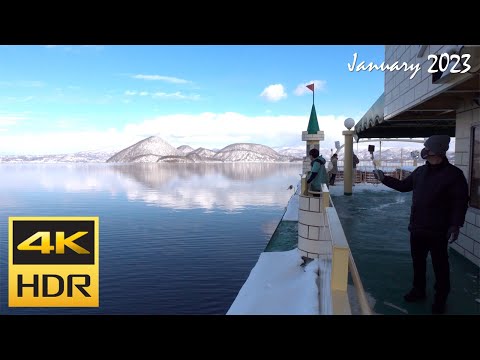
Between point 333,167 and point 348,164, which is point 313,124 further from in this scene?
point 348,164

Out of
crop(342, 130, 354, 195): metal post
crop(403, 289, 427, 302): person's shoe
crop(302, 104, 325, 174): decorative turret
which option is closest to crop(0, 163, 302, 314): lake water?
crop(342, 130, 354, 195): metal post

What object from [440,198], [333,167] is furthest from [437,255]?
[333,167]

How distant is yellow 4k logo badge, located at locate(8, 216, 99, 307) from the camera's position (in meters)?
4.25

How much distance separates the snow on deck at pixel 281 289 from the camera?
7.62m

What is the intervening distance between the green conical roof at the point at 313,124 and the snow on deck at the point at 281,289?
2057cm

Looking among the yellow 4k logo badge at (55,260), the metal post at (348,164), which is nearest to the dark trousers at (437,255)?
the yellow 4k logo badge at (55,260)

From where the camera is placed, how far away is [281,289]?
902 cm

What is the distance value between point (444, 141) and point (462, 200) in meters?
0.61

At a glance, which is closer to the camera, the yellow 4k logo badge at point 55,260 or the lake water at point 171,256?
the yellow 4k logo badge at point 55,260

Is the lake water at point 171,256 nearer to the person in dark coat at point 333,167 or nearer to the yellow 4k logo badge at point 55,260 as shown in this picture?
the person in dark coat at point 333,167

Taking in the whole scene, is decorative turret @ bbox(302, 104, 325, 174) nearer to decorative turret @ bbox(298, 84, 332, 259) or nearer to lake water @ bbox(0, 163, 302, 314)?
lake water @ bbox(0, 163, 302, 314)
